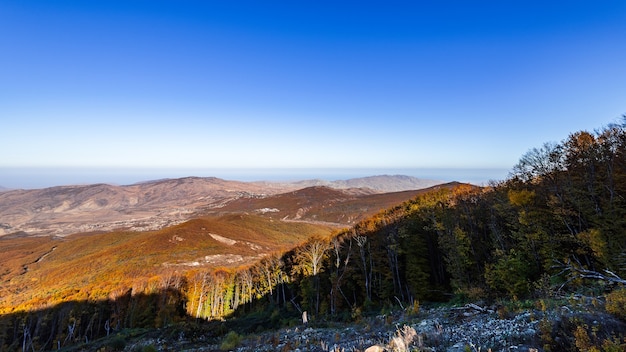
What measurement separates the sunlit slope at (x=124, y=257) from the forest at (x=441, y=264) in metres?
9.58

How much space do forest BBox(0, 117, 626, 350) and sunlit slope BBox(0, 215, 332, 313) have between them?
9.58 meters

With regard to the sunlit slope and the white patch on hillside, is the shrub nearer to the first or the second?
the sunlit slope

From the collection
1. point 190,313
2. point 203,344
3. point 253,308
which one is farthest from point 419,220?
point 190,313

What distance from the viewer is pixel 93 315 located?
223ft

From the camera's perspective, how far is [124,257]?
123625mm

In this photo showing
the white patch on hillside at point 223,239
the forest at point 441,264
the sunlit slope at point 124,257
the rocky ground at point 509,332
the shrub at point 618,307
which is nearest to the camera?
the rocky ground at point 509,332

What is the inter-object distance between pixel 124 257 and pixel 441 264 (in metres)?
132

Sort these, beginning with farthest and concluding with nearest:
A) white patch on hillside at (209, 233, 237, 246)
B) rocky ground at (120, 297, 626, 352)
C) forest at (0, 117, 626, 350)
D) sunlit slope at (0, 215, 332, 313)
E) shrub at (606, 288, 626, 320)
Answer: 1. white patch on hillside at (209, 233, 237, 246)
2. sunlit slope at (0, 215, 332, 313)
3. forest at (0, 117, 626, 350)
4. shrub at (606, 288, 626, 320)
5. rocky ground at (120, 297, 626, 352)

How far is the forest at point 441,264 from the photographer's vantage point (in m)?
27.0

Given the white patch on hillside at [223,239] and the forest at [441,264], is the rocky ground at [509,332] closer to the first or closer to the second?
the forest at [441,264]

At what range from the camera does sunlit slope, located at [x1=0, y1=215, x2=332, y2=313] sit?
87312 millimetres

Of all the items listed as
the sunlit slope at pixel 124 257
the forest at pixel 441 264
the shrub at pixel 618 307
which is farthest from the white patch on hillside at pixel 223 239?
the shrub at pixel 618 307

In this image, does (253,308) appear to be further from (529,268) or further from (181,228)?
(181,228)

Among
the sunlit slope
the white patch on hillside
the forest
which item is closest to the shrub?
the forest
